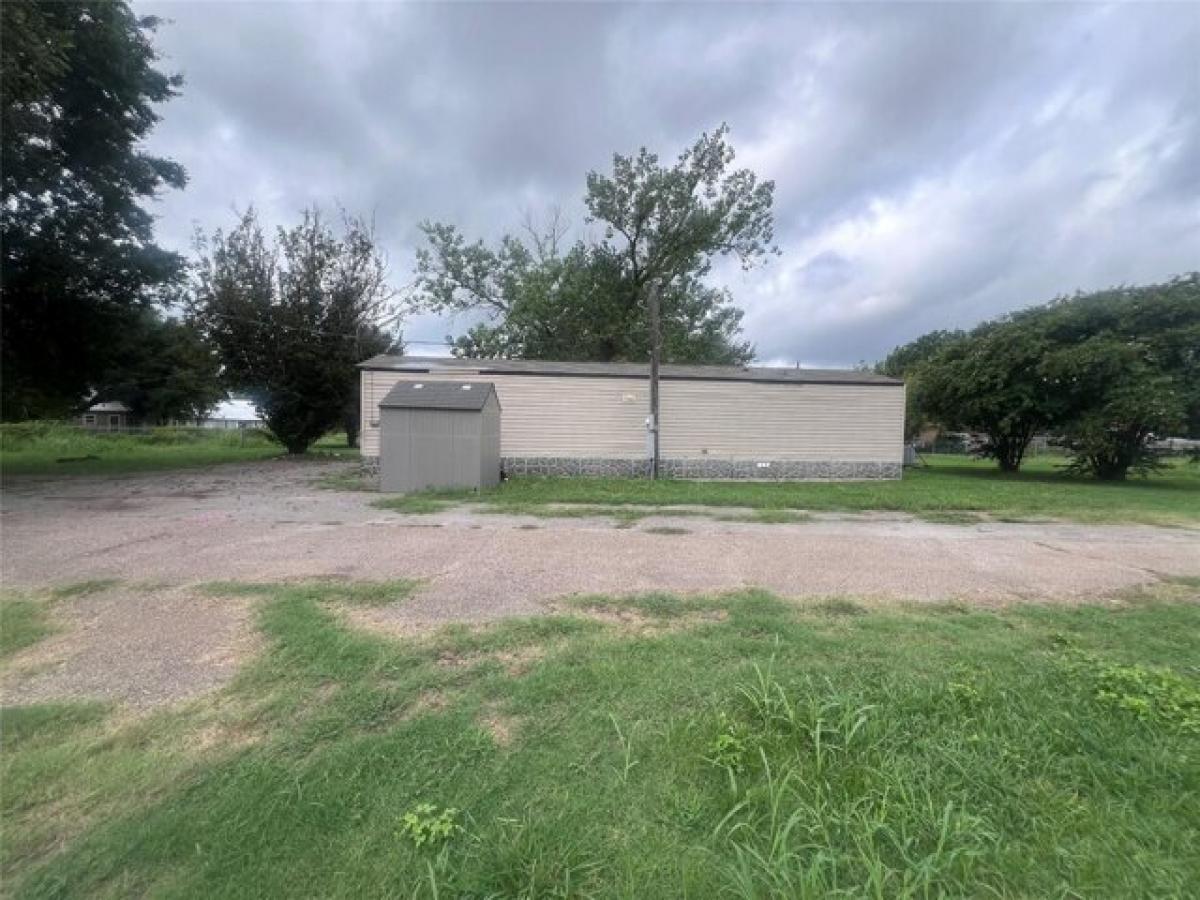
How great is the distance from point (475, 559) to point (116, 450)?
30.6 metres

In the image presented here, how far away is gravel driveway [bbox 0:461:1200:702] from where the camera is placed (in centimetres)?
436

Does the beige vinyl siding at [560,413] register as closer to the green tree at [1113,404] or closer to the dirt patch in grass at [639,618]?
the dirt patch in grass at [639,618]

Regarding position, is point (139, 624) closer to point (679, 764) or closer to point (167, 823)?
point (167, 823)

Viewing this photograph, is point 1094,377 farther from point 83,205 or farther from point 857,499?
point 83,205

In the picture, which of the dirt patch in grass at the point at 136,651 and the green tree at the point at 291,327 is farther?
the green tree at the point at 291,327

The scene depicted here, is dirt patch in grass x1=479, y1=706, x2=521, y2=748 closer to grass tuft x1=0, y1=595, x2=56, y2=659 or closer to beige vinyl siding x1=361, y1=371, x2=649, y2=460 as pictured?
grass tuft x1=0, y1=595, x2=56, y2=659

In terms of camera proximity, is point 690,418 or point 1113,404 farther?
point 1113,404

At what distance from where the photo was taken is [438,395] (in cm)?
1391

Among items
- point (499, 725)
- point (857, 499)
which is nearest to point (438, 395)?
point (857, 499)

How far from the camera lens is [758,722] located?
279cm

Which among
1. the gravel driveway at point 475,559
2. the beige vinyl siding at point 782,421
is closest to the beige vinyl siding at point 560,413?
the beige vinyl siding at point 782,421

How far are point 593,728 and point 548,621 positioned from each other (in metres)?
1.56

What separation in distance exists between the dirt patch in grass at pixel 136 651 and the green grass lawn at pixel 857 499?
225 inches

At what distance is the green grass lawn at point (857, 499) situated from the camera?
10555mm
